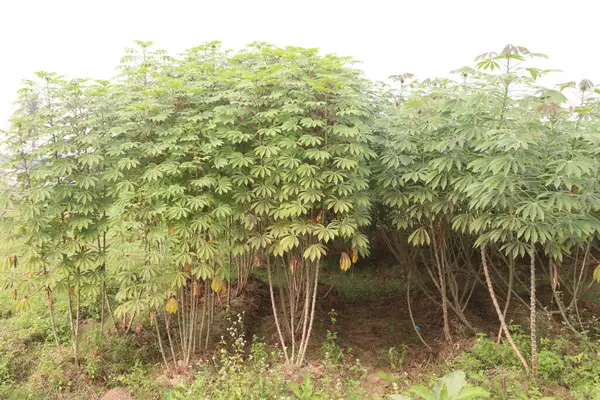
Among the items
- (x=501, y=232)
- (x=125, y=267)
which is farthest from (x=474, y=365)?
(x=125, y=267)

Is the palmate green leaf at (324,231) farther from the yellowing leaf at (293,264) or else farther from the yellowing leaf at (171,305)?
the yellowing leaf at (171,305)

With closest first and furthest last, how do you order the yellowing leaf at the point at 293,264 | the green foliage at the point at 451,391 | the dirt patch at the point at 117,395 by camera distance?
1. the green foliage at the point at 451,391
2. the dirt patch at the point at 117,395
3. the yellowing leaf at the point at 293,264

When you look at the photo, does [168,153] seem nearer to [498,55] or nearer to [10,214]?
[10,214]

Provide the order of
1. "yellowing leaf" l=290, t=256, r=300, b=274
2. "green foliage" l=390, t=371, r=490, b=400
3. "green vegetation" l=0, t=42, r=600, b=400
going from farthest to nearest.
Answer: "yellowing leaf" l=290, t=256, r=300, b=274
"green vegetation" l=0, t=42, r=600, b=400
"green foliage" l=390, t=371, r=490, b=400

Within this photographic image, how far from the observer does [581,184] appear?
146 inches

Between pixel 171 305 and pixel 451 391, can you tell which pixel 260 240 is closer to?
pixel 171 305

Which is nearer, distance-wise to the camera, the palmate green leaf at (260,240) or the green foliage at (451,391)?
the green foliage at (451,391)

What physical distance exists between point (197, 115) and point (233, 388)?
2.74 metres

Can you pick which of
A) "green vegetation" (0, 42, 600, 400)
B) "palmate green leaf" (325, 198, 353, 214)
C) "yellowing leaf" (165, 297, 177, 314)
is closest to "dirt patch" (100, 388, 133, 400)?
"green vegetation" (0, 42, 600, 400)

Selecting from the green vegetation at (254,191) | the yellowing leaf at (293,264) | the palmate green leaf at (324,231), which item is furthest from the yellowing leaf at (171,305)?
the palmate green leaf at (324,231)

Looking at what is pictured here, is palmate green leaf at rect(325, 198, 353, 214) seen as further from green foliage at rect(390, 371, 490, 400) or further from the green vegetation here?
green foliage at rect(390, 371, 490, 400)

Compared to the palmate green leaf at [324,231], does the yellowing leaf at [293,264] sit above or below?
below

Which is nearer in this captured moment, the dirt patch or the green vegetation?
the green vegetation

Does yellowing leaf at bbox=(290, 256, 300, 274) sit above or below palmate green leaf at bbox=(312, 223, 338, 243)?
below
